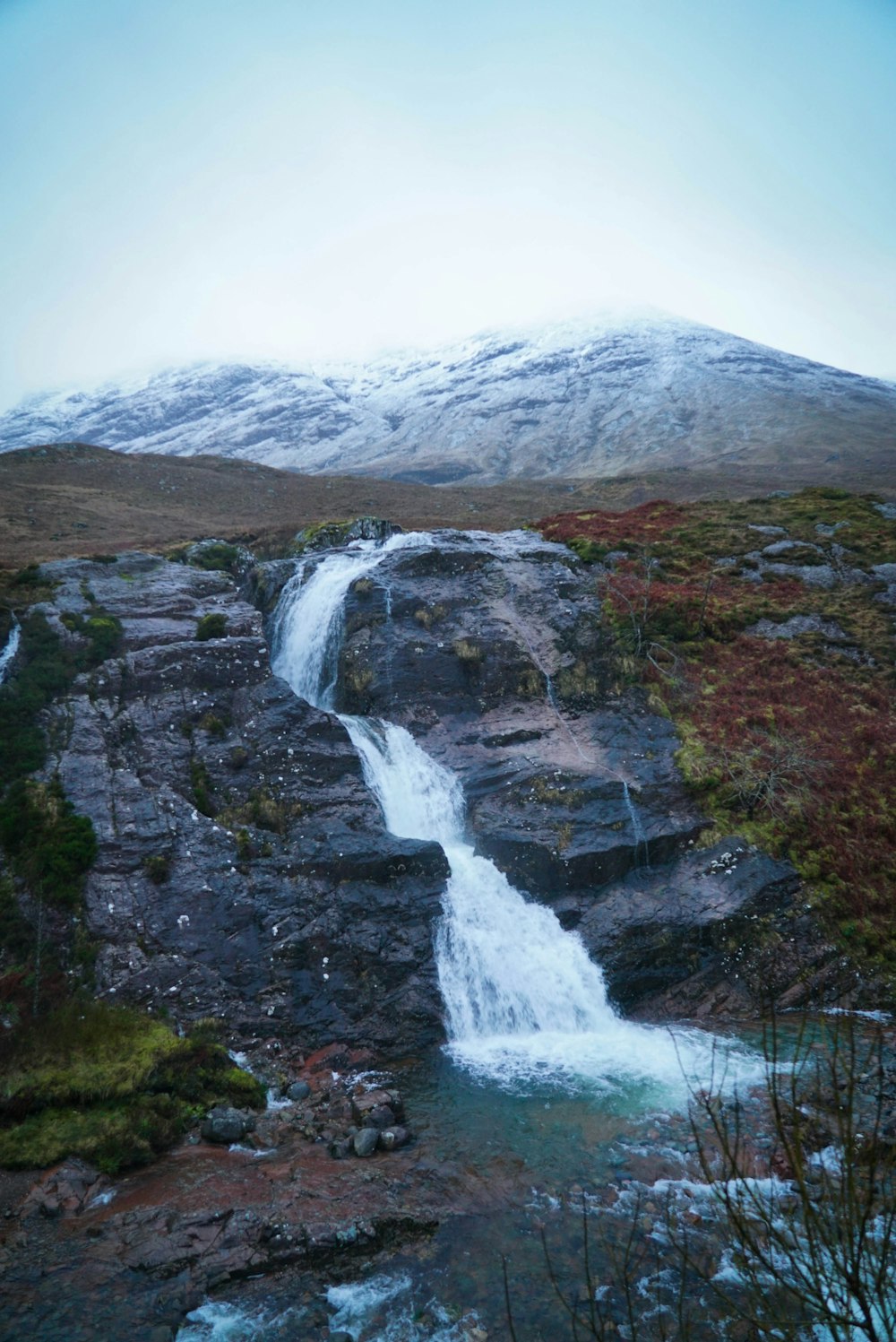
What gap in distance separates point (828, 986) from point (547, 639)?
1376 cm

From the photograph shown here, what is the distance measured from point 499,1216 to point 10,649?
19.5 metres

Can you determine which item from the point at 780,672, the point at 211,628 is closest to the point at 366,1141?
the point at 211,628

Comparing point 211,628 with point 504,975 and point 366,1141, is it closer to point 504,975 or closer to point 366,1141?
point 504,975

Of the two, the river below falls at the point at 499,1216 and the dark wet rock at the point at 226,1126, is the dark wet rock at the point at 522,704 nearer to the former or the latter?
the river below falls at the point at 499,1216

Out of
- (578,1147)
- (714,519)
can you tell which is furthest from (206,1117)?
(714,519)

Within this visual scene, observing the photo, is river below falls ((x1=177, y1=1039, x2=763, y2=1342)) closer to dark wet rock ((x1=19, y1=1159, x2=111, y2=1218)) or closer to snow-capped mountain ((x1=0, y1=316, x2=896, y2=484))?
dark wet rock ((x1=19, y1=1159, x2=111, y2=1218))

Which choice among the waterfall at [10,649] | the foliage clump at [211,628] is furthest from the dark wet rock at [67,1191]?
the foliage clump at [211,628]

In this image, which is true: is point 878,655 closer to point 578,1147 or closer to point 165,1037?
point 578,1147

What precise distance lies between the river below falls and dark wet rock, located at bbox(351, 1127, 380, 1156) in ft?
1.03

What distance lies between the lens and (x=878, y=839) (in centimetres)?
1845

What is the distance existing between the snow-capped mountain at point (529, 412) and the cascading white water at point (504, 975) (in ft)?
280

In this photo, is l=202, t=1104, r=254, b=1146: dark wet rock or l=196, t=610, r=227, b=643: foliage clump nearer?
l=202, t=1104, r=254, b=1146: dark wet rock

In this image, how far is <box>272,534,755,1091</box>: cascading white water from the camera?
587 inches

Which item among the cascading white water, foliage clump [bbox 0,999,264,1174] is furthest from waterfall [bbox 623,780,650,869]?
foliage clump [bbox 0,999,264,1174]
